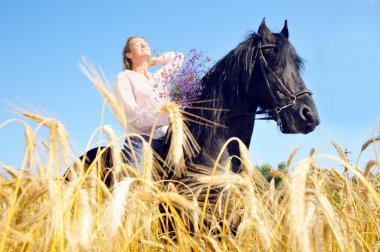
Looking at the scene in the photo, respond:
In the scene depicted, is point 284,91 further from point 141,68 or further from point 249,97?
point 141,68

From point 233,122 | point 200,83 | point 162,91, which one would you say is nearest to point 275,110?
point 233,122

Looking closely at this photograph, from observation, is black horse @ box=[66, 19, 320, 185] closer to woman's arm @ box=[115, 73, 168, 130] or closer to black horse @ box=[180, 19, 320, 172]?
black horse @ box=[180, 19, 320, 172]

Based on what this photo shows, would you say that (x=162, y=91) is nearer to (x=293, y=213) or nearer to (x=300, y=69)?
(x=300, y=69)

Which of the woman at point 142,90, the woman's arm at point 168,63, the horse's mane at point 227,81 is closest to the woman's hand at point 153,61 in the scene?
the woman's arm at point 168,63

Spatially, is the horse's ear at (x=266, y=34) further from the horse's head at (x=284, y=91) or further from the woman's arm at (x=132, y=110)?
the woman's arm at (x=132, y=110)

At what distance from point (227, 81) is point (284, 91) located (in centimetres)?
52

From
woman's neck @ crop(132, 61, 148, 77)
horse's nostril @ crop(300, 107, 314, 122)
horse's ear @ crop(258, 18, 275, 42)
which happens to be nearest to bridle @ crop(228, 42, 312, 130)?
horse's nostril @ crop(300, 107, 314, 122)

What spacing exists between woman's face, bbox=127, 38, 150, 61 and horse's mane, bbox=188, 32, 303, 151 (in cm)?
101

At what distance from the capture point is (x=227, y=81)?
4055 mm

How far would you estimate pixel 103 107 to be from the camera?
2.36 m

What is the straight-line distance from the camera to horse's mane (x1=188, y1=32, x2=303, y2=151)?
13.0ft

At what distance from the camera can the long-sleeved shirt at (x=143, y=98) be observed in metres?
4.30

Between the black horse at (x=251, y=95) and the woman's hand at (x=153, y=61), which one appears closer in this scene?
the black horse at (x=251, y=95)

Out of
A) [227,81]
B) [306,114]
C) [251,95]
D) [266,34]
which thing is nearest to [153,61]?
[266,34]
